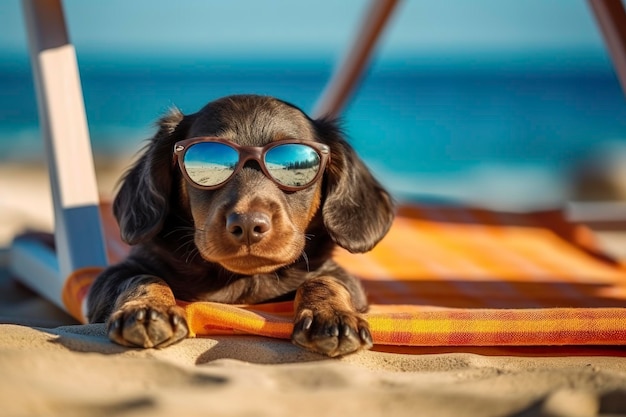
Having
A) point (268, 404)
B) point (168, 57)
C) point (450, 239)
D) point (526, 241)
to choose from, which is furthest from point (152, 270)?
point (168, 57)

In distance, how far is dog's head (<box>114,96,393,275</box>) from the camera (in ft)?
9.63

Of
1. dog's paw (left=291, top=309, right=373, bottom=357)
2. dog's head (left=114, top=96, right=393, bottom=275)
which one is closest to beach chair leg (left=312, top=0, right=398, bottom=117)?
dog's head (left=114, top=96, right=393, bottom=275)

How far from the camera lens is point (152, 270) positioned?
3.38m

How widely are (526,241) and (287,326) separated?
3.19m

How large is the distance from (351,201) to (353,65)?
2.92 metres

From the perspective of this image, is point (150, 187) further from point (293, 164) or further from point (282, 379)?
point (282, 379)

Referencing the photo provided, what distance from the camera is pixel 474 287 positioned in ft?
14.1

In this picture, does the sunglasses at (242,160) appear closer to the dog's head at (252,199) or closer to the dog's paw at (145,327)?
the dog's head at (252,199)

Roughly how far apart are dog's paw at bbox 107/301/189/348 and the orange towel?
6.2 inches

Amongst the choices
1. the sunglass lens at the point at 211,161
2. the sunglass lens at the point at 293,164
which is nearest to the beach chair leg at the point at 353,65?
the sunglass lens at the point at 293,164

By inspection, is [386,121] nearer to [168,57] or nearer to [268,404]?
[168,57]

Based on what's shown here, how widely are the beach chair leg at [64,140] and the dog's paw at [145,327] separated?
4.08ft

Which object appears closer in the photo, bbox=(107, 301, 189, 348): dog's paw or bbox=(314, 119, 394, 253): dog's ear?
bbox=(107, 301, 189, 348): dog's paw

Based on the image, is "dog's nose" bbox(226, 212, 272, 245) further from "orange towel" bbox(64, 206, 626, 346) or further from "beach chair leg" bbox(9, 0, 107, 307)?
"beach chair leg" bbox(9, 0, 107, 307)
